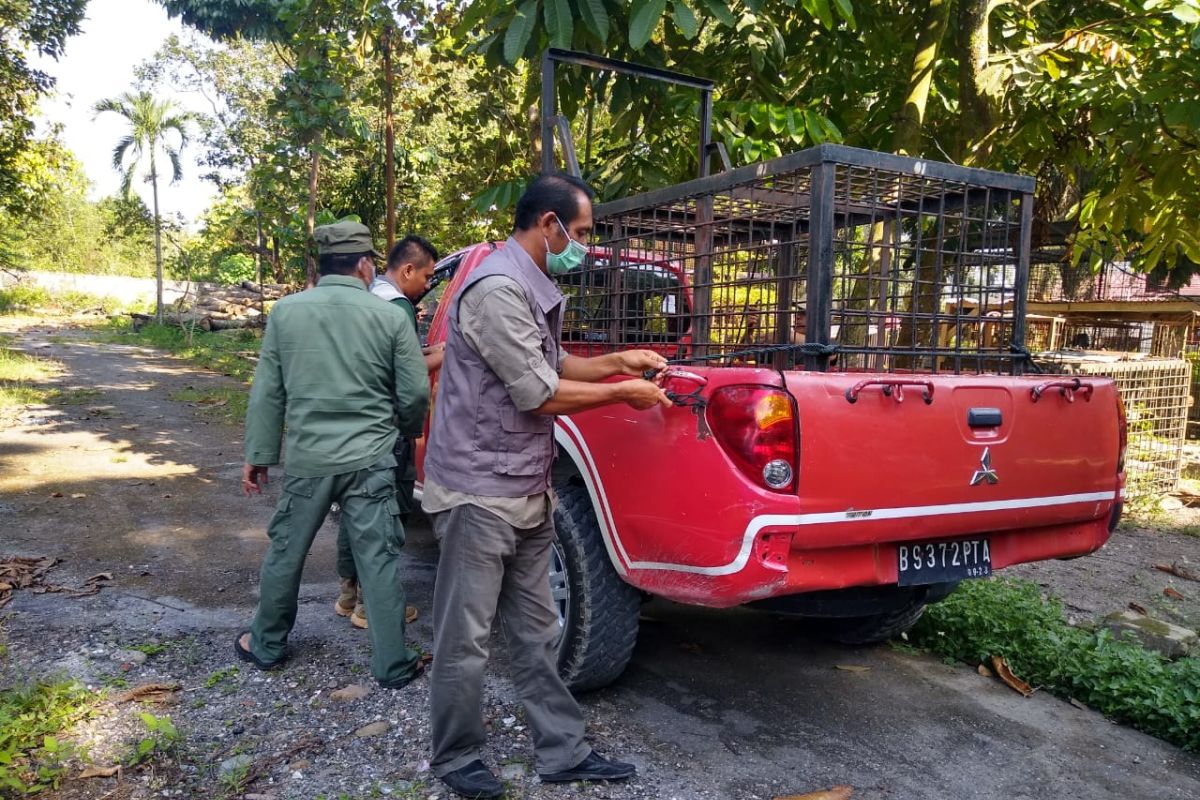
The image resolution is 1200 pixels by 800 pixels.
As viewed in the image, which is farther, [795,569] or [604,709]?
[604,709]

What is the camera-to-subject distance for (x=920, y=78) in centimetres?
561

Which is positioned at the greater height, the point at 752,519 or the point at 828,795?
the point at 752,519

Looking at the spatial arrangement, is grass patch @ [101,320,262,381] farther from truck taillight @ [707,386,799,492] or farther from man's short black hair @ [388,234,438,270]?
truck taillight @ [707,386,799,492]

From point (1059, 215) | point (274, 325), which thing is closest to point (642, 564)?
point (274, 325)

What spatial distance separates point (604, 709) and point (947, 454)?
156cm

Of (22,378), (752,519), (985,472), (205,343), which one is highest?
(205,343)

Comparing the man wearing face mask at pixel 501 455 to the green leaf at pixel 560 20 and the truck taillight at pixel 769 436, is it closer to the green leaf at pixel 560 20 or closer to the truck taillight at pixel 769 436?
the truck taillight at pixel 769 436

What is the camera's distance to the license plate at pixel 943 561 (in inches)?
109

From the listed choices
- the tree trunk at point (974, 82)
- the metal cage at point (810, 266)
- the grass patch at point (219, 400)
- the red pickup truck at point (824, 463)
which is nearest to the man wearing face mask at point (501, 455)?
the red pickup truck at point (824, 463)

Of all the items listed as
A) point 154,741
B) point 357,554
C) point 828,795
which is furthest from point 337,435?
point 828,795

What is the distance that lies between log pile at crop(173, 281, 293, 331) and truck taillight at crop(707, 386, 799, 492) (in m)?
21.3

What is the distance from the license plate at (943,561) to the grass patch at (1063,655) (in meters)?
0.94

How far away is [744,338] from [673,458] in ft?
4.49

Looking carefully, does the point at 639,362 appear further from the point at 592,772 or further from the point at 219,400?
the point at 219,400
